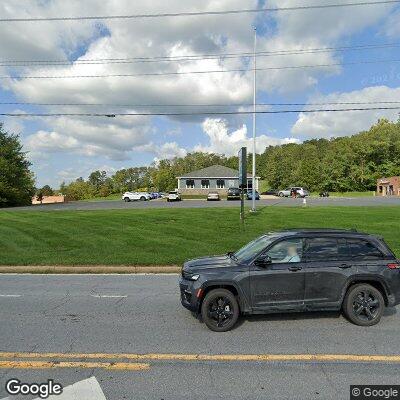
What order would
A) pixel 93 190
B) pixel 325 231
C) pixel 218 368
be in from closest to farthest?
pixel 218 368
pixel 325 231
pixel 93 190

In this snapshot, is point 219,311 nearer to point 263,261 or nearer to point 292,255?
point 263,261

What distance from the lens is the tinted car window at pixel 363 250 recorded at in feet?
20.0

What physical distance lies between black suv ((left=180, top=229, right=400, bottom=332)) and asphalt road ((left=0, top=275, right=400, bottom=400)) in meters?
0.31

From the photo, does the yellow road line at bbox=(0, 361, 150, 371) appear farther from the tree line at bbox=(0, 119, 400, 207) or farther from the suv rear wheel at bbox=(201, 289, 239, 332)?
the tree line at bbox=(0, 119, 400, 207)

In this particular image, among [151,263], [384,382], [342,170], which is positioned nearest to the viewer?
[384,382]

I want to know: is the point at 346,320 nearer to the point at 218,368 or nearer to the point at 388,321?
the point at 388,321

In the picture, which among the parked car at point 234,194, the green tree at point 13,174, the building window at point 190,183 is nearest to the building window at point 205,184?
the building window at point 190,183

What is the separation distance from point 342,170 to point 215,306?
300 feet

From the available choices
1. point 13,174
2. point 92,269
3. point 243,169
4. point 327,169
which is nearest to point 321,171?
point 327,169

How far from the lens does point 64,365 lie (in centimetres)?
450

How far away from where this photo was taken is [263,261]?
5.91m

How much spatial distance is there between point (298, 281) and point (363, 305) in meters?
1.14

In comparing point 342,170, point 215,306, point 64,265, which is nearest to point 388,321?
point 215,306

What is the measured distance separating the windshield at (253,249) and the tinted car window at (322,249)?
0.62 metres
